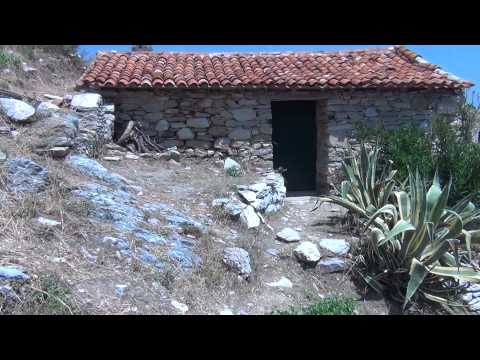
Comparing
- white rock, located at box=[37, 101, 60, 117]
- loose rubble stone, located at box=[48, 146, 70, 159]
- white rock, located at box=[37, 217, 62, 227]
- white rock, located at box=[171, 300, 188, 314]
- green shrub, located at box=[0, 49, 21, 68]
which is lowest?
white rock, located at box=[171, 300, 188, 314]

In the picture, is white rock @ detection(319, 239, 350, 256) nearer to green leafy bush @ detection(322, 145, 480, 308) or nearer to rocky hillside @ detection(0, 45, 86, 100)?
green leafy bush @ detection(322, 145, 480, 308)

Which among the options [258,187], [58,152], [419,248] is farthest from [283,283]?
[58,152]

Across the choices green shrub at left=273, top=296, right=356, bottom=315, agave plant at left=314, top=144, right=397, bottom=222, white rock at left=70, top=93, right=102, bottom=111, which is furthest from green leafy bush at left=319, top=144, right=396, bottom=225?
white rock at left=70, top=93, right=102, bottom=111

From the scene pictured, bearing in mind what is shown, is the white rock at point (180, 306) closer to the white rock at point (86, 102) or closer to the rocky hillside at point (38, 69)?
the white rock at point (86, 102)

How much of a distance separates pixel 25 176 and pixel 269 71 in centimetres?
509

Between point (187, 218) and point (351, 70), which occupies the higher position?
point (351, 70)

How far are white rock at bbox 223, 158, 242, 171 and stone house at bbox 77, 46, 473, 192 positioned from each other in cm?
37

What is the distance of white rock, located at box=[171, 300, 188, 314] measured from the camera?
3.58m

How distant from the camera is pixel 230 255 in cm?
450

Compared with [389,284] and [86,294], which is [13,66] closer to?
[86,294]

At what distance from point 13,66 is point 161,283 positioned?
7.52m

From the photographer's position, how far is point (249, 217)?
560cm

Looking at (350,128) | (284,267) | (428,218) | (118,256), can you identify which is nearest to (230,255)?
(284,267)

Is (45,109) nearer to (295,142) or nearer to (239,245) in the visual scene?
(239,245)
